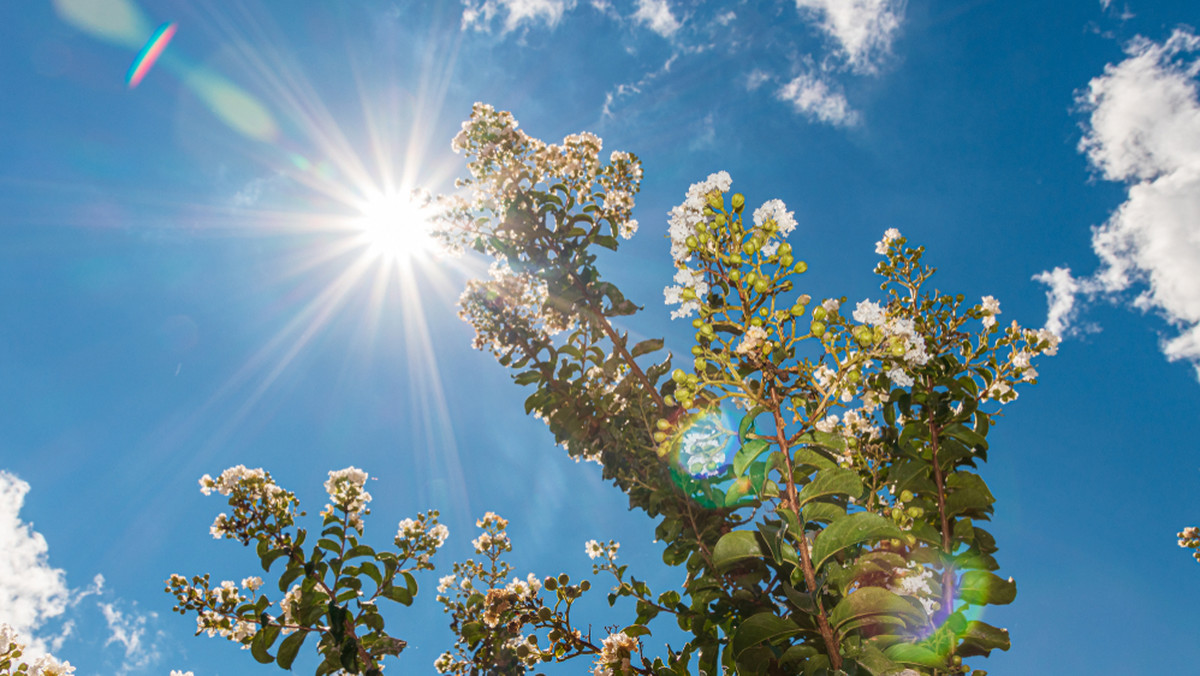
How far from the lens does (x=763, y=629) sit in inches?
83.3

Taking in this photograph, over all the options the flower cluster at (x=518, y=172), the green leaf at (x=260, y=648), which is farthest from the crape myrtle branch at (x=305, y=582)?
the flower cluster at (x=518, y=172)

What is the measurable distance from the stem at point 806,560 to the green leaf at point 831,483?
0.18m

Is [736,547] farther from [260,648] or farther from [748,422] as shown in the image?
[260,648]

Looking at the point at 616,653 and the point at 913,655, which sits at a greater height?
the point at 616,653

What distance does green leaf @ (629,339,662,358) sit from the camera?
13.8ft

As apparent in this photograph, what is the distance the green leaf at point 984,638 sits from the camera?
7.80ft

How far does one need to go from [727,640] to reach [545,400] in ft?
7.11

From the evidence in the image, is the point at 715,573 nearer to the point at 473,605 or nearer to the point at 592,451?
the point at 592,451

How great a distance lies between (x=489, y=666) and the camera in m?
4.48

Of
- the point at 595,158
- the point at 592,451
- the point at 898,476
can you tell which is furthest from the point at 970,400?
the point at 595,158

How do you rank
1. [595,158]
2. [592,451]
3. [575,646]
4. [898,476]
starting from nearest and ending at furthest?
[898,476], [575,646], [592,451], [595,158]

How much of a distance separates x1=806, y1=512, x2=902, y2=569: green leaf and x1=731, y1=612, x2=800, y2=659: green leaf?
0.34 m

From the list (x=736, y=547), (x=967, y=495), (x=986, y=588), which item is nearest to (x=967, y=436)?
(x=967, y=495)

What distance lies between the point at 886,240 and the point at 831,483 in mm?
1982
